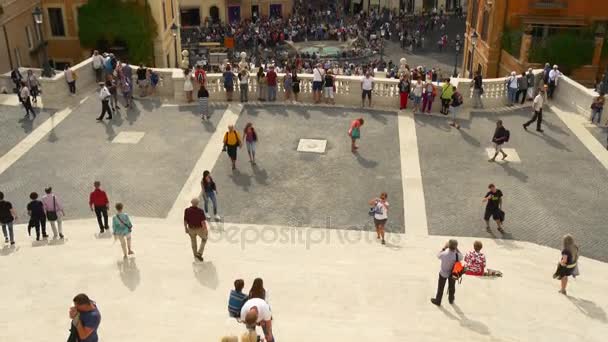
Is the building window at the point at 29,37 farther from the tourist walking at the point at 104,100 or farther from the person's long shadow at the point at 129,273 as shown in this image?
the person's long shadow at the point at 129,273

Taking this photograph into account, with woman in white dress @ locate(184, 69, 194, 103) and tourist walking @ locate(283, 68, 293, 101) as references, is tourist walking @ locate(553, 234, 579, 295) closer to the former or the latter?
tourist walking @ locate(283, 68, 293, 101)

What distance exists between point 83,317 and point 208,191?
6.99 metres

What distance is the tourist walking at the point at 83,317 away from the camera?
27.8 ft

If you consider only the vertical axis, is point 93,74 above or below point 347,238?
above

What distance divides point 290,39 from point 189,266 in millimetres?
45136

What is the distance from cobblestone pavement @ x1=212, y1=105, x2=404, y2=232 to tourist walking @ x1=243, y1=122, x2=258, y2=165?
0.34 m

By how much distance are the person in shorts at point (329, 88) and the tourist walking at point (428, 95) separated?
325 centimetres

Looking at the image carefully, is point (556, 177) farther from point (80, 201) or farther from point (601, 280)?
point (80, 201)

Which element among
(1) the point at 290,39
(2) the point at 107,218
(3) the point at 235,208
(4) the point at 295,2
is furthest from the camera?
(4) the point at 295,2

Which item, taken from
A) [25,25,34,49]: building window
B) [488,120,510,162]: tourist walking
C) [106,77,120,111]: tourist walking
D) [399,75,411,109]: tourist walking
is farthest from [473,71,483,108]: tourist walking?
[25,25,34,49]: building window

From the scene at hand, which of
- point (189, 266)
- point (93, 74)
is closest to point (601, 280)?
point (189, 266)

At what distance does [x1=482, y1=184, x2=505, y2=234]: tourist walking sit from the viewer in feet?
50.0

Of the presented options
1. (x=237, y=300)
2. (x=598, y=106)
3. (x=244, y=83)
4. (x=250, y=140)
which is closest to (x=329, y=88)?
(x=244, y=83)

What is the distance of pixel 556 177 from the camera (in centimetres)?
1841
